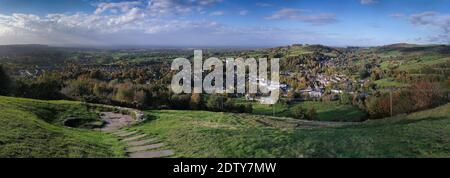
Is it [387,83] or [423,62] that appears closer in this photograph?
[387,83]

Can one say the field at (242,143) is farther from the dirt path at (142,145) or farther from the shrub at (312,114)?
the shrub at (312,114)

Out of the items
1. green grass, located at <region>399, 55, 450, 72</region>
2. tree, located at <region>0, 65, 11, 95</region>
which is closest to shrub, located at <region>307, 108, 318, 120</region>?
tree, located at <region>0, 65, 11, 95</region>

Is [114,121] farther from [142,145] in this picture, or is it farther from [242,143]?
[242,143]

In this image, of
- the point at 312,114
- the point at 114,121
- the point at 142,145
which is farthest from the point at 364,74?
the point at 142,145

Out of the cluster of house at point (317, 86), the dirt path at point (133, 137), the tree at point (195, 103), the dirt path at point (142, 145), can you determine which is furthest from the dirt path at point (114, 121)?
the cluster of house at point (317, 86)

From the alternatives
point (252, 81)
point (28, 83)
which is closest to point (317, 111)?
point (252, 81)

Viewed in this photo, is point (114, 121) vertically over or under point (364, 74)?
over

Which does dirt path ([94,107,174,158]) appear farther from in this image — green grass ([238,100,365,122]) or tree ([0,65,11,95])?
green grass ([238,100,365,122])
